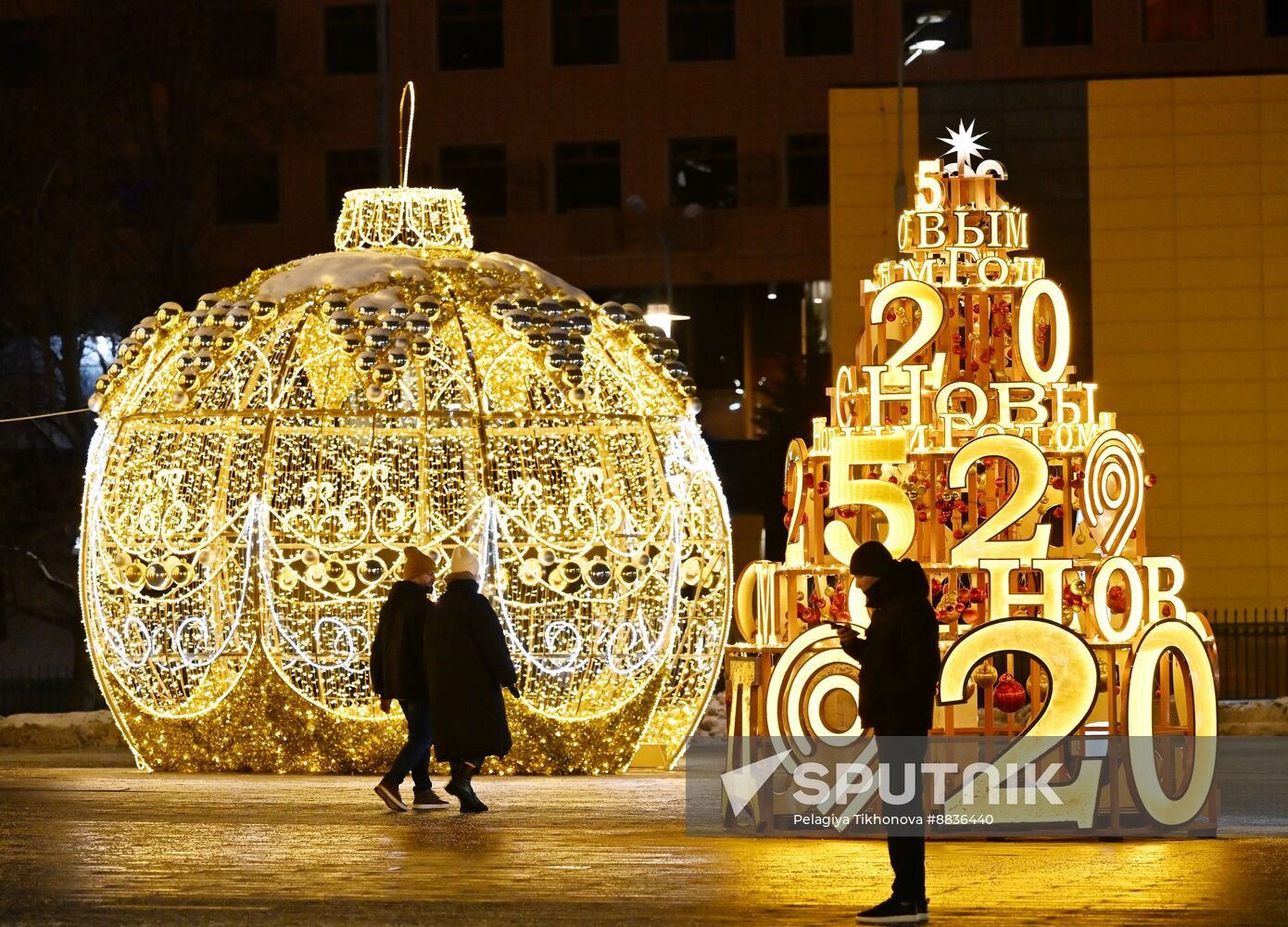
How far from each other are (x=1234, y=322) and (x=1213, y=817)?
73.4ft

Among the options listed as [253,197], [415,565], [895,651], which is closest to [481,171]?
[253,197]

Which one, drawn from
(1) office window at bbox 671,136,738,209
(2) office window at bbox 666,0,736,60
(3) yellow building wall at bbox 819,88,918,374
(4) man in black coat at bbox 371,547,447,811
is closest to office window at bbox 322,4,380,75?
(2) office window at bbox 666,0,736,60

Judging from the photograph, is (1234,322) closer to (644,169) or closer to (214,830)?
(644,169)

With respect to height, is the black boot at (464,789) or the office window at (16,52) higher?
the office window at (16,52)

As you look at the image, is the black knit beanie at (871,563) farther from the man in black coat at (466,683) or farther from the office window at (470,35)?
the office window at (470,35)

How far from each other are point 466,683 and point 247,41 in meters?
28.3

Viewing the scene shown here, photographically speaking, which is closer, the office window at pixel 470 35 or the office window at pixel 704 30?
the office window at pixel 704 30

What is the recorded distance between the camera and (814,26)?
41.2m

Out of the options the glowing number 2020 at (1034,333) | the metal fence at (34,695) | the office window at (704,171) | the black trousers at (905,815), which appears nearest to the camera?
the black trousers at (905,815)

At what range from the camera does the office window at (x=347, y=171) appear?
1646 inches

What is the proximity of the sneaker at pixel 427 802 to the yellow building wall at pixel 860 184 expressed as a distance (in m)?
21.0

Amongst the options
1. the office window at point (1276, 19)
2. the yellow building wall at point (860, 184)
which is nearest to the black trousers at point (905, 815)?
the yellow building wall at point (860, 184)

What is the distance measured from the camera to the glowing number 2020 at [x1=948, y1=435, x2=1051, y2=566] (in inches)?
490

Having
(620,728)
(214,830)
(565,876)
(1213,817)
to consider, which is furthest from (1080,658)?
(620,728)
